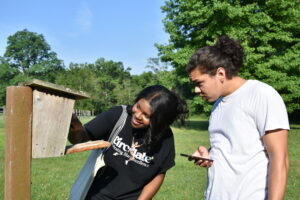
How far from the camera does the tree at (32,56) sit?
71.9 metres

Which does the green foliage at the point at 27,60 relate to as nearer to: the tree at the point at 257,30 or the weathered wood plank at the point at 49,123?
the tree at the point at 257,30

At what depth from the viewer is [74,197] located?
234cm

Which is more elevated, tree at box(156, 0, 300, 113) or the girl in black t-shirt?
tree at box(156, 0, 300, 113)

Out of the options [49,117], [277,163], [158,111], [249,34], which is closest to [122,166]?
[158,111]

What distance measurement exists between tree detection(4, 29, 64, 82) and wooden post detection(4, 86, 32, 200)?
72.2 metres

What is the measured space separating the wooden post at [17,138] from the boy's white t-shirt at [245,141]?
127 centimetres

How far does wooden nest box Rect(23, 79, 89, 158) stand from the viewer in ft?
5.77

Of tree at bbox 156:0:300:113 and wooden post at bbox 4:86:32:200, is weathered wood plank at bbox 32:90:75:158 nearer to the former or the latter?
wooden post at bbox 4:86:32:200

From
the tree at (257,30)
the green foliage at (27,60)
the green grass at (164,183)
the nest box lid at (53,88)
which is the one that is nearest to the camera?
the nest box lid at (53,88)

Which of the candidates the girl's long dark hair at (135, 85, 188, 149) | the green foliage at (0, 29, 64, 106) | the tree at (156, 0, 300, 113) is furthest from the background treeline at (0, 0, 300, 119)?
the green foliage at (0, 29, 64, 106)

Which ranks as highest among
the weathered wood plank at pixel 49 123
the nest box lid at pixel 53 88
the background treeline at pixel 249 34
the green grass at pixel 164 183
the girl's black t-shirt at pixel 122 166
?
the background treeline at pixel 249 34

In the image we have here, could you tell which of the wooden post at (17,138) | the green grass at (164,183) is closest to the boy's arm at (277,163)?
the wooden post at (17,138)

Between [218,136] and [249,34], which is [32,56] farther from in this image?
[218,136]

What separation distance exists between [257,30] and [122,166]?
22281 mm
